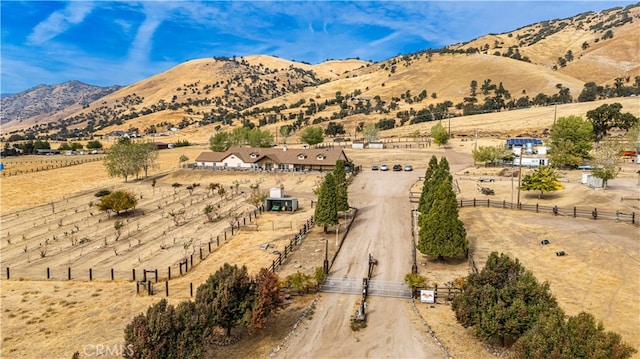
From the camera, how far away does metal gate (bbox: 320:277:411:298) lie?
1128 inches

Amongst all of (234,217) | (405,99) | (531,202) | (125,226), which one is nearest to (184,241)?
(234,217)

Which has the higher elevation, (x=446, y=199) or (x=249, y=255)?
(x=446, y=199)

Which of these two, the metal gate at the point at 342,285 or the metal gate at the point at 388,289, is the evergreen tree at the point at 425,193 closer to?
the metal gate at the point at 388,289

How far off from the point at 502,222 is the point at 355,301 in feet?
78.7

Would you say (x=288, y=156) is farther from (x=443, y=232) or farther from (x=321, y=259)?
(x=443, y=232)

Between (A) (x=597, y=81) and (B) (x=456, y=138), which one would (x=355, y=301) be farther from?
(A) (x=597, y=81)

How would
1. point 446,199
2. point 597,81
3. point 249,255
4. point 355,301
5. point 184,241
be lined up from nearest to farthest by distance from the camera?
point 355,301, point 446,199, point 249,255, point 184,241, point 597,81

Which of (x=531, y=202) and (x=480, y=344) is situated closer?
(x=480, y=344)

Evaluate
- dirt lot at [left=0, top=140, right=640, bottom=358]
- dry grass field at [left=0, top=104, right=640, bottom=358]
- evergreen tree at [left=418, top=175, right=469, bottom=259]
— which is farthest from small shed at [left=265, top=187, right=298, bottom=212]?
evergreen tree at [left=418, top=175, right=469, bottom=259]

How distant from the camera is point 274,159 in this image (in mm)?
86188

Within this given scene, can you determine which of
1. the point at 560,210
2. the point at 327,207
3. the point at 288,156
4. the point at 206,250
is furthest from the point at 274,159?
the point at 560,210

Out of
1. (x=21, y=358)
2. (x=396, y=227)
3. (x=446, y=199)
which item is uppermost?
(x=446, y=199)

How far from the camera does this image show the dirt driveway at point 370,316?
21.5 meters

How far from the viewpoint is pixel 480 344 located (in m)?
22.3
